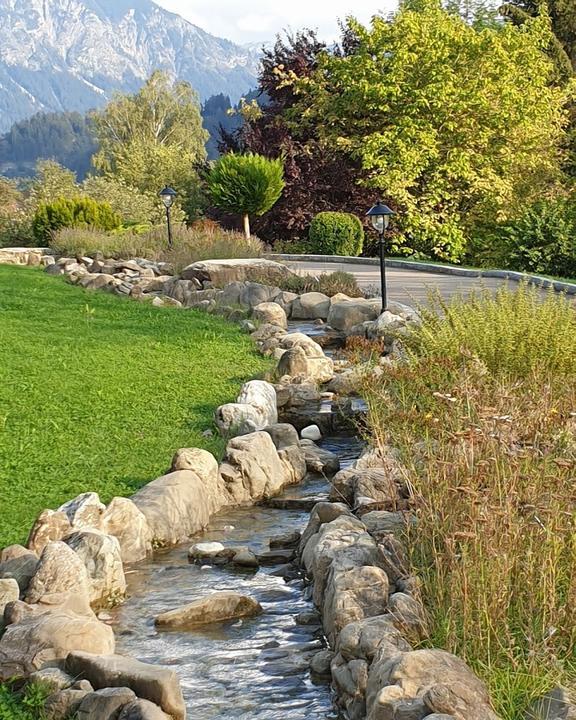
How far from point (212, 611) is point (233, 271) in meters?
12.0

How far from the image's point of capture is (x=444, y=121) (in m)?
23.8

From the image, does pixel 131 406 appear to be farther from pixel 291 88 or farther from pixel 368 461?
pixel 291 88

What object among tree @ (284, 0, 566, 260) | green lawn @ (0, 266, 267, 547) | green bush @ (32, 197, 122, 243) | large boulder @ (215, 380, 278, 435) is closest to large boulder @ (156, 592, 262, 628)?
green lawn @ (0, 266, 267, 547)

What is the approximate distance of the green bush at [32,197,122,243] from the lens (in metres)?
23.7

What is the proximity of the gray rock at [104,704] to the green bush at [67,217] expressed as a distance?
20503 millimetres

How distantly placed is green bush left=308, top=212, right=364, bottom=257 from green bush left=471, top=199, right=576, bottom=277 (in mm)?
3942

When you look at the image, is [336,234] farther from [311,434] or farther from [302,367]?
[311,434]

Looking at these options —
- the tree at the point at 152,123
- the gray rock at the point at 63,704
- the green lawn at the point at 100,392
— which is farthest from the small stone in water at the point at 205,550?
the tree at the point at 152,123

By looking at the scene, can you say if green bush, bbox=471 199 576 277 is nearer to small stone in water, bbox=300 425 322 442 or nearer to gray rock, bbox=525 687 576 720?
small stone in water, bbox=300 425 322 442

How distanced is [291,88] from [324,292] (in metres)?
11.8

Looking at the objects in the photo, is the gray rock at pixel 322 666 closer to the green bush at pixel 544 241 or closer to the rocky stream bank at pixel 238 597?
the rocky stream bank at pixel 238 597

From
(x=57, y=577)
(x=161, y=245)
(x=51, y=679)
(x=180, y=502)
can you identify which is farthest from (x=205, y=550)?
(x=161, y=245)

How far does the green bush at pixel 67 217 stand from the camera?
2366cm

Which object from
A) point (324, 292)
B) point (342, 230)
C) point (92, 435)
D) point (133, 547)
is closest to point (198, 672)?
point (133, 547)
